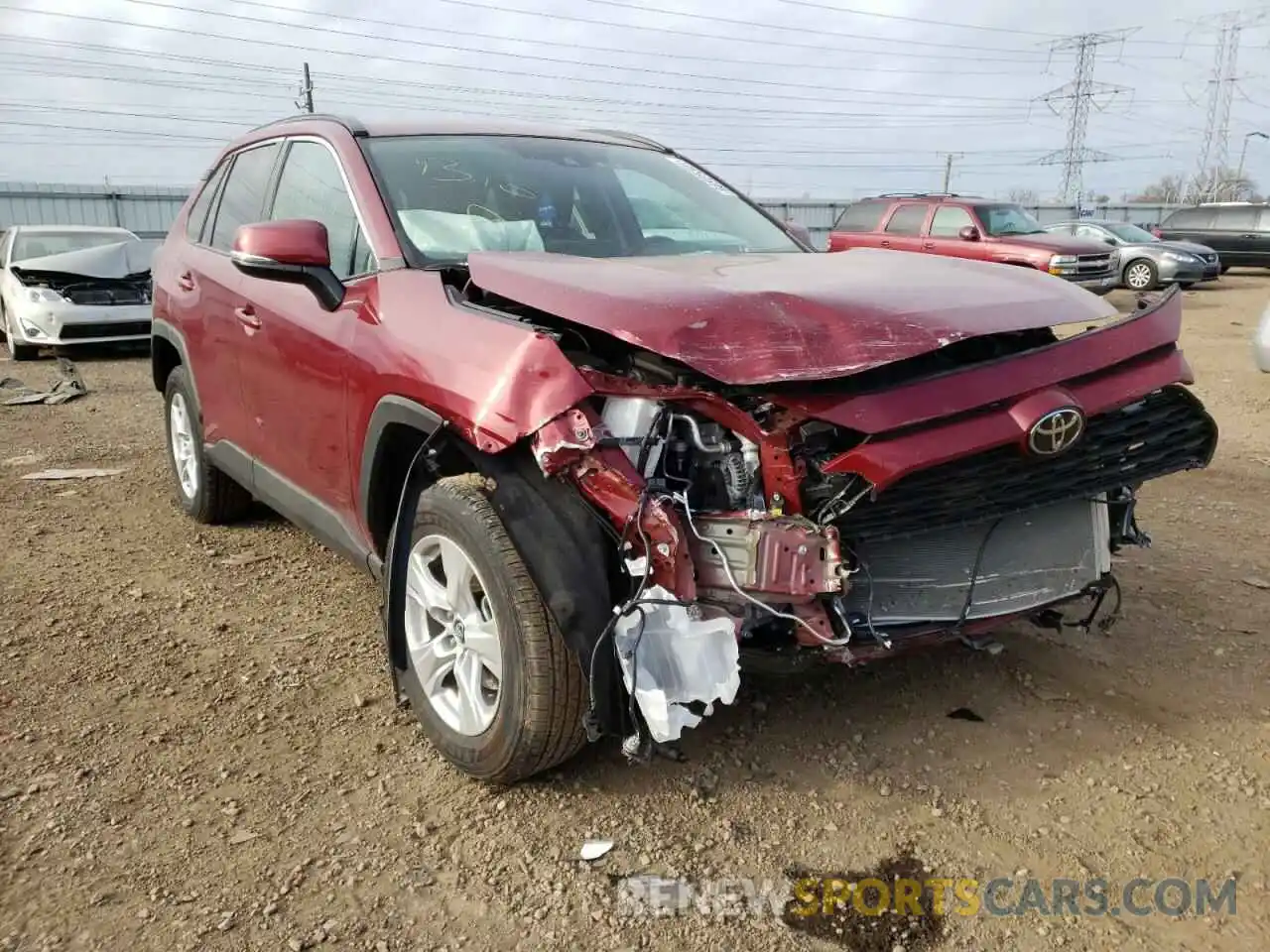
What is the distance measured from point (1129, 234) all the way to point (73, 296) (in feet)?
61.6

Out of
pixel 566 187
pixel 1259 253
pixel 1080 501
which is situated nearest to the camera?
pixel 1080 501

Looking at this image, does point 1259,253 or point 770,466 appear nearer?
point 770,466

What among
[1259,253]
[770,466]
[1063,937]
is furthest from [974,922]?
[1259,253]

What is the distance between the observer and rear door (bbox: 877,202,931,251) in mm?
15102

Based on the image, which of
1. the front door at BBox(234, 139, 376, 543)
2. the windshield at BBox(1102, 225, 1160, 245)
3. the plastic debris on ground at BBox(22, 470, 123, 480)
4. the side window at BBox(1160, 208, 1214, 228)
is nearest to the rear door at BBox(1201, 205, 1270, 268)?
the side window at BBox(1160, 208, 1214, 228)

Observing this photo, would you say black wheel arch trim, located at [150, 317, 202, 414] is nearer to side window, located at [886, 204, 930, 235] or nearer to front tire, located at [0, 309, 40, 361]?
front tire, located at [0, 309, 40, 361]

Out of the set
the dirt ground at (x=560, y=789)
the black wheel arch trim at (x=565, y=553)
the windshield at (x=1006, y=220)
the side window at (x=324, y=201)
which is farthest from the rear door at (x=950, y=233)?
the black wheel arch trim at (x=565, y=553)

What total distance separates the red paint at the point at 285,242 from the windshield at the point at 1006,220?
44.9 ft

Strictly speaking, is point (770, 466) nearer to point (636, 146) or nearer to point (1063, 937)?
point (1063, 937)

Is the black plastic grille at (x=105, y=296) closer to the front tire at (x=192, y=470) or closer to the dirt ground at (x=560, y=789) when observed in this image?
the front tire at (x=192, y=470)

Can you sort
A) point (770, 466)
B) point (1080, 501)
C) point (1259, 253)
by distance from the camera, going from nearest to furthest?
point (770, 466)
point (1080, 501)
point (1259, 253)

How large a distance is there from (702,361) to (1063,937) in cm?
147

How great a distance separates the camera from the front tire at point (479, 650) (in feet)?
7.91

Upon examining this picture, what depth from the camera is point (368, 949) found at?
7.05ft
